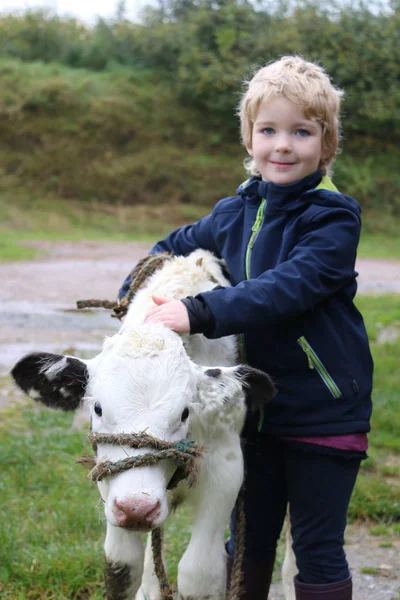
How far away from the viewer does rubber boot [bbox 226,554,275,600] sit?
311cm

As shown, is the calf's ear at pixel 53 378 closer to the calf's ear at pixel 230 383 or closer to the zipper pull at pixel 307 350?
the calf's ear at pixel 230 383

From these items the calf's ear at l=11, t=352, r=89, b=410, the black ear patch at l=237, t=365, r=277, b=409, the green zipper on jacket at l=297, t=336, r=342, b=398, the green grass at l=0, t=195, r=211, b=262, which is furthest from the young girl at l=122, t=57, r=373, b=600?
the green grass at l=0, t=195, r=211, b=262

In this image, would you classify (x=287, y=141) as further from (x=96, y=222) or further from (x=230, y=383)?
(x=96, y=222)

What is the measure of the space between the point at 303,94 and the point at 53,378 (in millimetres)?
1267

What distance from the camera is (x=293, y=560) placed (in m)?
3.31

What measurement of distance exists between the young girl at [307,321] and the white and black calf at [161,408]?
0.57 ft

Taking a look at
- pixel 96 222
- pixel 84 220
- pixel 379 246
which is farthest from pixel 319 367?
pixel 84 220

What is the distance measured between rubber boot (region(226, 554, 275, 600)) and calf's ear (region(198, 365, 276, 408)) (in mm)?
909

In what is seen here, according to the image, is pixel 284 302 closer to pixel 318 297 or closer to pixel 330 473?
pixel 318 297

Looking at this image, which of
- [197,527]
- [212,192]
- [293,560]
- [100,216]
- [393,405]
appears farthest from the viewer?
[212,192]

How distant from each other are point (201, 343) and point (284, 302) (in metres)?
0.39

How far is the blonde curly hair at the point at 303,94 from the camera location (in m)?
2.75

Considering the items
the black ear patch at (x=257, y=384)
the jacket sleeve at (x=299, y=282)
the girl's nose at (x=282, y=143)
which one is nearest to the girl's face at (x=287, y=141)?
the girl's nose at (x=282, y=143)

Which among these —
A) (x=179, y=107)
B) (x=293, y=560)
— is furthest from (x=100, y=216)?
(x=293, y=560)
